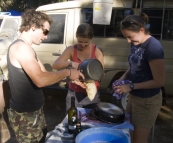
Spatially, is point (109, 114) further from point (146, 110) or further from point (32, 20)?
point (32, 20)

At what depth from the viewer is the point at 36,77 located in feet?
6.08

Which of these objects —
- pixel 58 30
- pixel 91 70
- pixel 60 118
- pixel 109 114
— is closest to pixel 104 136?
pixel 109 114

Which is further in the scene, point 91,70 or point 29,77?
point 29,77

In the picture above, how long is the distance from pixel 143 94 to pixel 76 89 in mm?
767

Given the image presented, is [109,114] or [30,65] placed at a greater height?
[30,65]

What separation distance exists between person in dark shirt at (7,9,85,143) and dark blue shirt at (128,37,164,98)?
540 mm

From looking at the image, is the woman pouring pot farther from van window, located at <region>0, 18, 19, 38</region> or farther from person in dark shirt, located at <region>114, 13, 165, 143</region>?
van window, located at <region>0, 18, 19, 38</region>

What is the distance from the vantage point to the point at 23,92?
6.69ft

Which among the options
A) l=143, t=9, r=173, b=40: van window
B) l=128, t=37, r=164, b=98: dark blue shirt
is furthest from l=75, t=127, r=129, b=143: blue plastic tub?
l=143, t=9, r=173, b=40: van window

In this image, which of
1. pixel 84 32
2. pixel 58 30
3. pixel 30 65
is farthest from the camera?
pixel 58 30

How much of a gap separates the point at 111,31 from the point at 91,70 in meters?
2.44

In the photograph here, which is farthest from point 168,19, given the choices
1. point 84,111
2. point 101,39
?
point 84,111

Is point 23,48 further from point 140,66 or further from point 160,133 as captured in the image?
point 160,133

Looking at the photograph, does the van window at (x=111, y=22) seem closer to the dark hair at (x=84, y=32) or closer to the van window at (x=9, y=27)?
the dark hair at (x=84, y=32)
